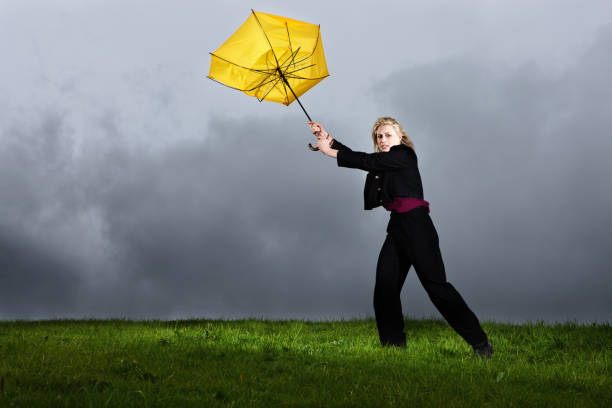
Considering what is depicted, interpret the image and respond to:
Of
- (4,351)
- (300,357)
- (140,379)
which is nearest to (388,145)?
(300,357)

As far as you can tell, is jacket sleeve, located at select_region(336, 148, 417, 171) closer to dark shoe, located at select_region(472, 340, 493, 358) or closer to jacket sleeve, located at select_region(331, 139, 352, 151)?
jacket sleeve, located at select_region(331, 139, 352, 151)

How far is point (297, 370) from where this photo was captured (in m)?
6.17

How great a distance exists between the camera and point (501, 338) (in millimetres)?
9078

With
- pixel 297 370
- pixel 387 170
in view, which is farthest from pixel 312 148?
pixel 297 370

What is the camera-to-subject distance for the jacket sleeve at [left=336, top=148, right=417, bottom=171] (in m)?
7.26

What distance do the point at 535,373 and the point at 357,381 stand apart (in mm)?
2378

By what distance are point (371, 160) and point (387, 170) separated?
0.26m

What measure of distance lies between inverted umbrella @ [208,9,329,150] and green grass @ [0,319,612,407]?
117 inches

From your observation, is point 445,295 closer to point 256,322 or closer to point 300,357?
point 300,357

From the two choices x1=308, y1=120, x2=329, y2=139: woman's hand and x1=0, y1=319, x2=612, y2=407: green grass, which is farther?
x1=308, y1=120, x2=329, y2=139: woman's hand

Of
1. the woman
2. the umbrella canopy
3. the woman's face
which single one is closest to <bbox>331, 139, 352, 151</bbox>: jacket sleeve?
the woman

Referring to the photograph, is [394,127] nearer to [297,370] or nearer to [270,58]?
[270,58]

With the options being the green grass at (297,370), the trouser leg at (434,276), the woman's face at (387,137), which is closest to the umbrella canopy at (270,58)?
the woman's face at (387,137)

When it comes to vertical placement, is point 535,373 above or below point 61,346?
below
